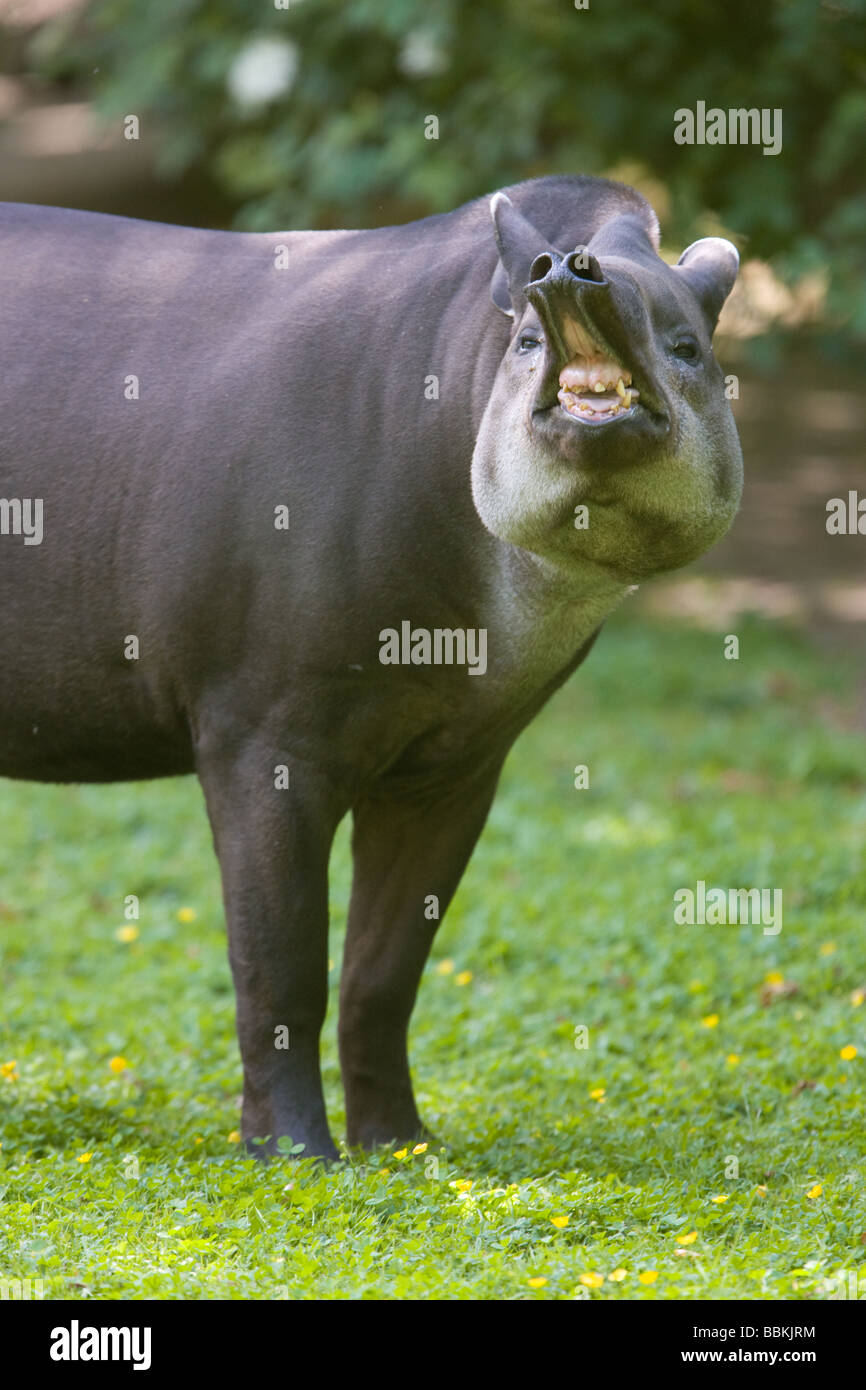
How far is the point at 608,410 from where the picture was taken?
13.1 ft

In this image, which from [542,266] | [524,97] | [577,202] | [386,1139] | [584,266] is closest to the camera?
[584,266]

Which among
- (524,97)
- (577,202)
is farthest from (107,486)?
(524,97)

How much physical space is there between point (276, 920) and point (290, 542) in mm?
982

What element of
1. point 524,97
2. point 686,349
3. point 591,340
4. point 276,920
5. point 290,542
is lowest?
point 276,920

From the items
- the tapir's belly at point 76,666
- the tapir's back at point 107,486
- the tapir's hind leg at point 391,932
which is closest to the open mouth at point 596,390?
the tapir's back at point 107,486

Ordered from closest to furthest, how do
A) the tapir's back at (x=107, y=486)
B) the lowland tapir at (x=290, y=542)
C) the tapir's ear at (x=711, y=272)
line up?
the tapir's ear at (x=711, y=272) → the lowland tapir at (x=290, y=542) → the tapir's back at (x=107, y=486)

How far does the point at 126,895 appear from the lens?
8.12 m

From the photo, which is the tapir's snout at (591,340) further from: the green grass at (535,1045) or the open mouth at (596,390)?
the green grass at (535,1045)

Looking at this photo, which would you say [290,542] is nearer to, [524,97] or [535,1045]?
[535,1045]

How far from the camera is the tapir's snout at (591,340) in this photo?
150 inches

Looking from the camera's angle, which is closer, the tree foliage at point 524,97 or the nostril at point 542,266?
the nostril at point 542,266

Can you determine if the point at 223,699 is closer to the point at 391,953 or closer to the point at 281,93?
the point at 391,953

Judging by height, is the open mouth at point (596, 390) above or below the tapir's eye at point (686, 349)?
below

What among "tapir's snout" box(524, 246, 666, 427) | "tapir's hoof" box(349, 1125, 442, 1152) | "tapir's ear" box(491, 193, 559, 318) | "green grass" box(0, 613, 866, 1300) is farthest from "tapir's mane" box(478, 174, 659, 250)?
"tapir's hoof" box(349, 1125, 442, 1152)
